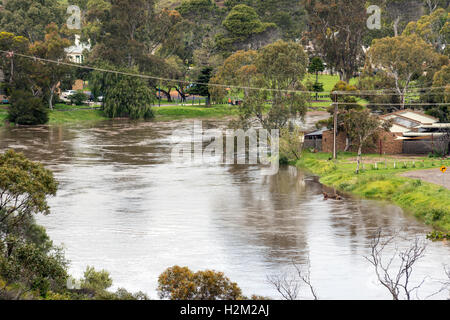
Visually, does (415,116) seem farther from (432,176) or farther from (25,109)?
(25,109)

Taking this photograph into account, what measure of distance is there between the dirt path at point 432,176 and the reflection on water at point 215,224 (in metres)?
5.23

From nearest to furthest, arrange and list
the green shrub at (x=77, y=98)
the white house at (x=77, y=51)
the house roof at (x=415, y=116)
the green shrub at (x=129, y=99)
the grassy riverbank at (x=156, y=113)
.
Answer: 1. the house roof at (x=415, y=116)
2. the grassy riverbank at (x=156, y=113)
3. the green shrub at (x=129, y=99)
4. the green shrub at (x=77, y=98)
5. the white house at (x=77, y=51)

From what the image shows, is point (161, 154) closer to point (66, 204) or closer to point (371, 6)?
point (66, 204)

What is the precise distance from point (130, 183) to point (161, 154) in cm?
1633

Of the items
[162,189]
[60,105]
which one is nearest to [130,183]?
[162,189]

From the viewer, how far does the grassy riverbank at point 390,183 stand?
41281mm

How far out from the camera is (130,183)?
5272 cm

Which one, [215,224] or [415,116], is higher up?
[415,116]

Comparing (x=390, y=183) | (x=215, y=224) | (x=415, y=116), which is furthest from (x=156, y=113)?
(x=215, y=224)

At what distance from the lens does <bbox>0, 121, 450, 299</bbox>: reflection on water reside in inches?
1212

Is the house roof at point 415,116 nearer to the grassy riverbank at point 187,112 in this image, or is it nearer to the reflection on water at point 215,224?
the reflection on water at point 215,224

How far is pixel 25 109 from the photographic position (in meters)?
92.9

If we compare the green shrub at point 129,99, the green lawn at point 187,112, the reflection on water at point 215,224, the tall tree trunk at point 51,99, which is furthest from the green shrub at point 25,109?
the reflection on water at point 215,224

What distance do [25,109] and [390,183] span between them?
58193mm
